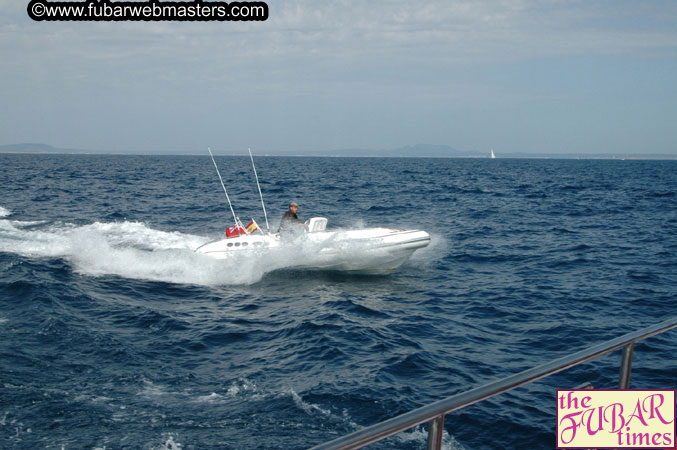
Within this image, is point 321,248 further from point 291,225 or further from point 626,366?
point 626,366

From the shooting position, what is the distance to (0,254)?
16.6 metres

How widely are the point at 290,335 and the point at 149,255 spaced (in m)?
7.61

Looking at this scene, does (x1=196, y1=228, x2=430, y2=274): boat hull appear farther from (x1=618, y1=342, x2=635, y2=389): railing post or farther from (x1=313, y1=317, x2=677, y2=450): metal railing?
(x1=313, y1=317, x2=677, y2=450): metal railing

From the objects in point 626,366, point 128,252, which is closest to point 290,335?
point 128,252

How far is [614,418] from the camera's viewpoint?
2.57 metres

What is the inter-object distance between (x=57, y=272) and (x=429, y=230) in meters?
15.1

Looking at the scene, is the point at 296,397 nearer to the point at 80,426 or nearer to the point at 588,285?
the point at 80,426

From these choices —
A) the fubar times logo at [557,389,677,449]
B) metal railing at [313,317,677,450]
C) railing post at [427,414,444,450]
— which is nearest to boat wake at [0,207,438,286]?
the fubar times logo at [557,389,677,449]

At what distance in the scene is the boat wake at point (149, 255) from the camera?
1506 centimetres

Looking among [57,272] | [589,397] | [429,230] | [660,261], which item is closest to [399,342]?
[589,397]

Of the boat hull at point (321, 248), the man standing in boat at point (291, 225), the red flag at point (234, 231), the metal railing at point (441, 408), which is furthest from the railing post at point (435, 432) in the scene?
the red flag at point (234, 231)

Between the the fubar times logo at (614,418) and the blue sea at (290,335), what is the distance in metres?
4.40

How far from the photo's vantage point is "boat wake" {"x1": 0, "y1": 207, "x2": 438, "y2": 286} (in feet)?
49.4

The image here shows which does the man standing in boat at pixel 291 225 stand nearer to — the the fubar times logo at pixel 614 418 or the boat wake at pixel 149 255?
the boat wake at pixel 149 255
